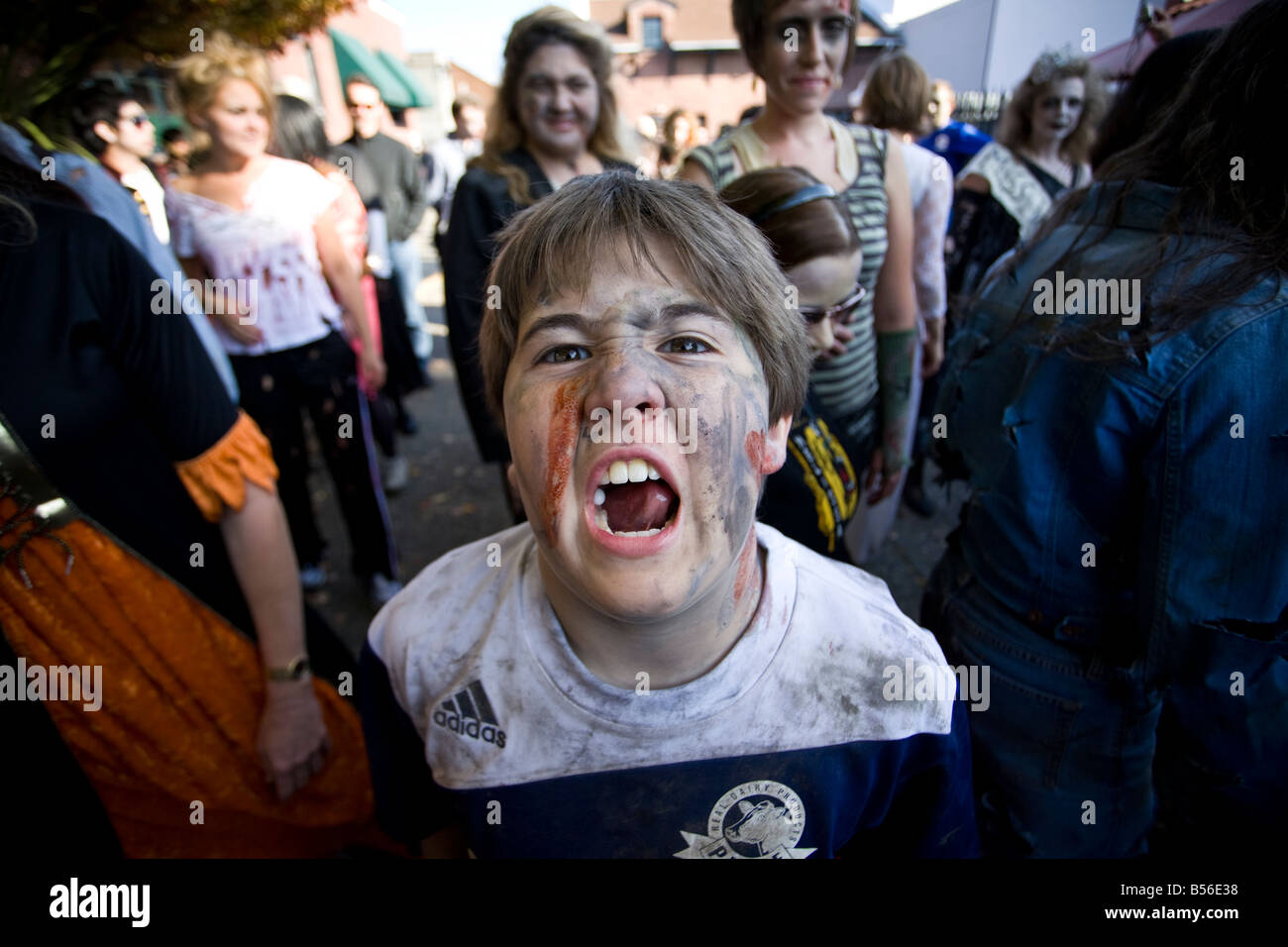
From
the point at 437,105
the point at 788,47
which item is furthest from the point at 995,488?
the point at 437,105

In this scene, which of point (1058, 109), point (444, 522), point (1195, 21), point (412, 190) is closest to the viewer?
point (1195, 21)

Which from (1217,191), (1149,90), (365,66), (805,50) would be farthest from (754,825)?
(365,66)

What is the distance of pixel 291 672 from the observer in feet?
5.21

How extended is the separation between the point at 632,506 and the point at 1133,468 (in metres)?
0.94

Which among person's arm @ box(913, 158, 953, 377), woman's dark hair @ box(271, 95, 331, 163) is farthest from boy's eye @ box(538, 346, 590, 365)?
woman's dark hair @ box(271, 95, 331, 163)

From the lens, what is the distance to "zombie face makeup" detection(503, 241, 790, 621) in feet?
3.11

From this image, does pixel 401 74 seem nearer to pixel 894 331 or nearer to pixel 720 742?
pixel 894 331

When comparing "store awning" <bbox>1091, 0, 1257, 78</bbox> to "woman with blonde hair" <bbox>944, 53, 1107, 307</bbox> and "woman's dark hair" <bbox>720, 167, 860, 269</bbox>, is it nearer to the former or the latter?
"woman's dark hair" <bbox>720, 167, 860, 269</bbox>

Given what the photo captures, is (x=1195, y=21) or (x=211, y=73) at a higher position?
(x=211, y=73)

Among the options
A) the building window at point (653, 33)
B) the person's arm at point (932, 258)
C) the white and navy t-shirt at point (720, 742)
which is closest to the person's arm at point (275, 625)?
the white and navy t-shirt at point (720, 742)

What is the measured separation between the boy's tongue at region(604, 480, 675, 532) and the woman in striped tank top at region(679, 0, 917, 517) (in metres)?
1.10

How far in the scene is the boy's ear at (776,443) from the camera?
46.1 inches
